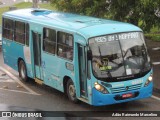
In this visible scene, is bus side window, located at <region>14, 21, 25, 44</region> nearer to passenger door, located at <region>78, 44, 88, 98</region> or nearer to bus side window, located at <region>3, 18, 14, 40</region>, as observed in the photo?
bus side window, located at <region>3, 18, 14, 40</region>

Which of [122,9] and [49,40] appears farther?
[122,9]

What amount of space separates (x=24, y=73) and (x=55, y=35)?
12.4 feet

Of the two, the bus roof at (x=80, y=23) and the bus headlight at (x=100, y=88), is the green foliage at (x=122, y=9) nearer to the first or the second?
the bus roof at (x=80, y=23)

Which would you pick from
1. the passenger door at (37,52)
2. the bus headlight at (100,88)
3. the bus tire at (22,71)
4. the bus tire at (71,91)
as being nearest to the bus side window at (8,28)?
the bus tire at (22,71)

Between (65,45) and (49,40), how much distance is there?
126 cm

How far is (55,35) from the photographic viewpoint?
14859mm

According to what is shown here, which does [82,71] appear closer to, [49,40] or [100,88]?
[100,88]

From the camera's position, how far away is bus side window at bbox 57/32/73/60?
13.8 metres

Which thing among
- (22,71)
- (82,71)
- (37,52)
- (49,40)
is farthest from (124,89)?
(22,71)

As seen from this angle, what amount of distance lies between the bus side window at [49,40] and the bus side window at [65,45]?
1.22 feet

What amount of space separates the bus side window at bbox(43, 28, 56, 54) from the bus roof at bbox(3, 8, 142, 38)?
0.82ft

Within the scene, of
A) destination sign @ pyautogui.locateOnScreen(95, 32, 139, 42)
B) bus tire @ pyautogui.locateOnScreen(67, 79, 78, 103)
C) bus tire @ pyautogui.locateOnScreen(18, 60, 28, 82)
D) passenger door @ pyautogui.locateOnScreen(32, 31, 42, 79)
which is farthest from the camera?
bus tire @ pyautogui.locateOnScreen(18, 60, 28, 82)

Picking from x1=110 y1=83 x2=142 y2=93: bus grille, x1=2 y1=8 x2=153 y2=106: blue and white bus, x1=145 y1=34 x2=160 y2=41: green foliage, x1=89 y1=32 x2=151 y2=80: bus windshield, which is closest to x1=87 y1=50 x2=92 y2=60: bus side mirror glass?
x1=2 y1=8 x2=153 y2=106: blue and white bus

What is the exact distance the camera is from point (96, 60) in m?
12.6
